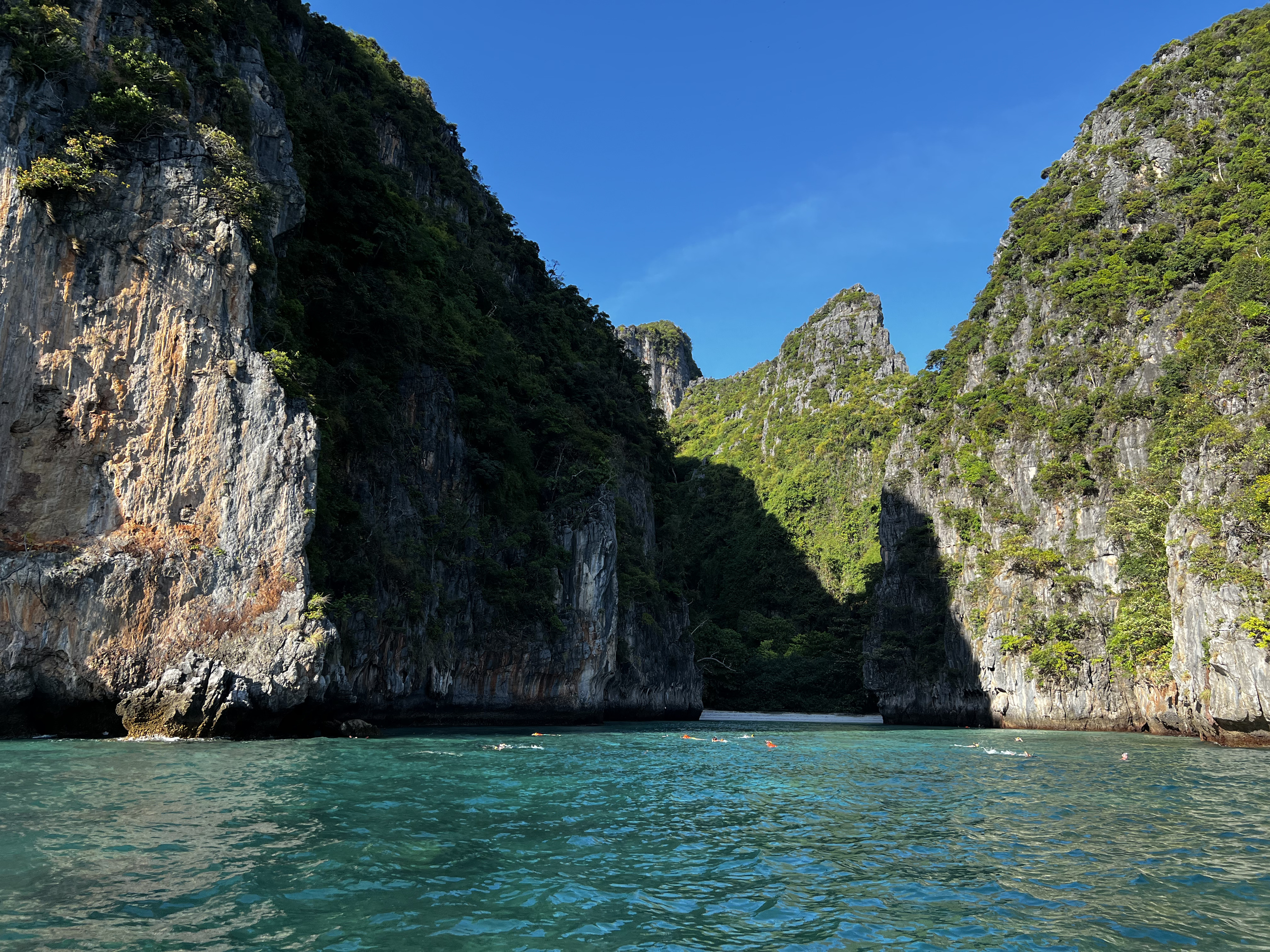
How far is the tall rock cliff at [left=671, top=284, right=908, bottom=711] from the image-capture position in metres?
65.9

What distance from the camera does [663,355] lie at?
5477 inches

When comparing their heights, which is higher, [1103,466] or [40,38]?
[40,38]

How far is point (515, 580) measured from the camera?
35812 mm

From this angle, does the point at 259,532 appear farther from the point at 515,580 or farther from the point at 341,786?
the point at 515,580

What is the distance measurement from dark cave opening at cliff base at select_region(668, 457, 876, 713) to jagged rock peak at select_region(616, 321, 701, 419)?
107 feet

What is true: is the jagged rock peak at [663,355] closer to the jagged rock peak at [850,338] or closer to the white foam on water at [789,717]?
the jagged rock peak at [850,338]

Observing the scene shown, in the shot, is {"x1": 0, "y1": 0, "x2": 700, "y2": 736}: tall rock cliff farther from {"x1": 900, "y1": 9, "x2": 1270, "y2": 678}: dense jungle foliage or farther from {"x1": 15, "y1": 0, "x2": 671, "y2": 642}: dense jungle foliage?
{"x1": 900, "y1": 9, "x2": 1270, "y2": 678}: dense jungle foliage

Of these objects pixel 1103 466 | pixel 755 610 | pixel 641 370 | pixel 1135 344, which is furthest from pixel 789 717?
pixel 1135 344

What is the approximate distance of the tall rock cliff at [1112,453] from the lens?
102 ft

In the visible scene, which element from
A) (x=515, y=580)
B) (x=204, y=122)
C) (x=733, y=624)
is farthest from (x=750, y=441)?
(x=204, y=122)

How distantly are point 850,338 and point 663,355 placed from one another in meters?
39.8

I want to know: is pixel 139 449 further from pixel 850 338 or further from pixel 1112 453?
pixel 850 338

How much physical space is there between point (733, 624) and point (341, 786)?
221 feet

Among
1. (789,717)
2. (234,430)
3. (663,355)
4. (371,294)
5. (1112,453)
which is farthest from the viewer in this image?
(663,355)
